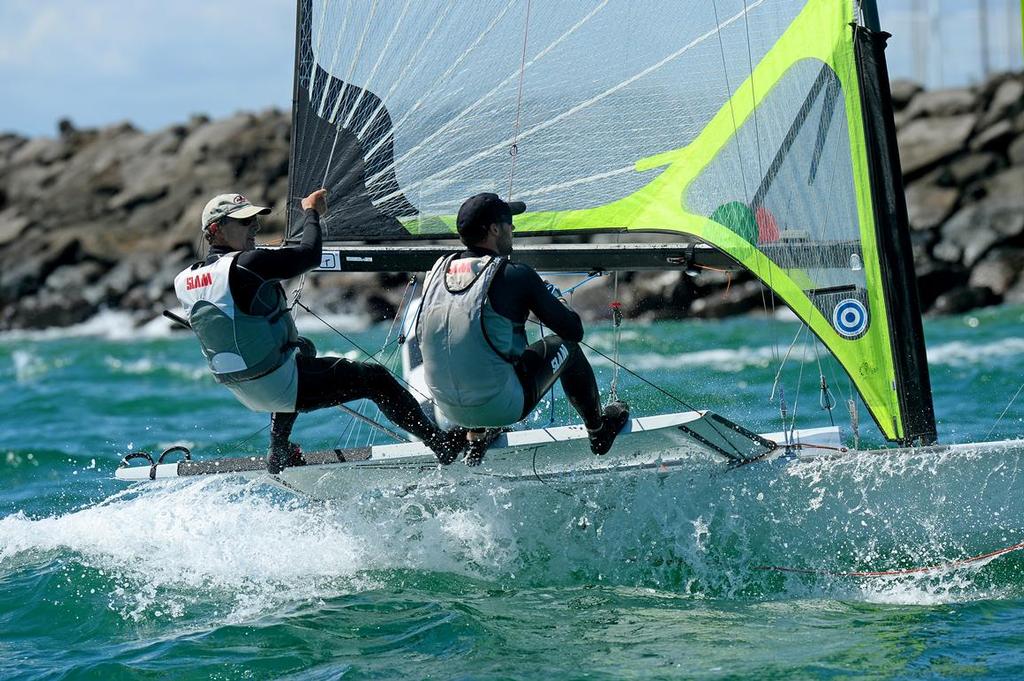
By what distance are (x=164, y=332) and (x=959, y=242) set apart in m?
12.5

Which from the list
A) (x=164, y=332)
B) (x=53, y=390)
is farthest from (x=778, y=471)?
(x=164, y=332)

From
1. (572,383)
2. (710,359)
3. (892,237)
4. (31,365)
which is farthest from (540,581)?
(31,365)

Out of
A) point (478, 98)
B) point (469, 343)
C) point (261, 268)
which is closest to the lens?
point (469, 343)

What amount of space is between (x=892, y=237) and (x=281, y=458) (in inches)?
93.4

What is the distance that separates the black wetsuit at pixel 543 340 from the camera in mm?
4023

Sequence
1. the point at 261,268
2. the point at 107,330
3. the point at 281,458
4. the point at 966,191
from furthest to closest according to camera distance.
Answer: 1. the point at 107,330
2. the point at 966,191
3. the point at 281,458
4. the point at 261,268

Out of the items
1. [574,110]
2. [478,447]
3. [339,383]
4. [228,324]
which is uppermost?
[574,110]

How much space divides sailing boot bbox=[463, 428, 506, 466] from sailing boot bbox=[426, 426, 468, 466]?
0.13ft

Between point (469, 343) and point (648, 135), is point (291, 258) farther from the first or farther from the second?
point (648, 135)

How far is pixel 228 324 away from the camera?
166 inches

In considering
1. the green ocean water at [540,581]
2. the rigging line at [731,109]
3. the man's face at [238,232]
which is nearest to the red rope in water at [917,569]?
the green ocean water at [540,581]

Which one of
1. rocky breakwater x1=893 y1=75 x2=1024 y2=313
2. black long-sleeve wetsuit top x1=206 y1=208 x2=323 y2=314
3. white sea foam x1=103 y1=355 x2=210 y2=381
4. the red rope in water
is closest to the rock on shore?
rocky breakwater x1=893 y1=75 x2=1024 y2=313

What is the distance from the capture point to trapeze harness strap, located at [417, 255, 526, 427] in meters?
4.00

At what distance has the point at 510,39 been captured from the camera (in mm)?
4805
